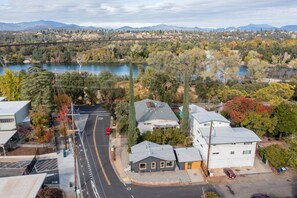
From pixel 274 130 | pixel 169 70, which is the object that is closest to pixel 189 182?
pixel 274 130

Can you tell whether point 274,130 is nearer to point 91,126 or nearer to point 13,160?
point 91,126

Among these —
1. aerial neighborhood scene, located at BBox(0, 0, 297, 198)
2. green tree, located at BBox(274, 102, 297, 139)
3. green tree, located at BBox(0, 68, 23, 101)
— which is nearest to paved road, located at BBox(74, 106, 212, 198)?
aerial neighborhood scene, located at BBox(0, 0, 297, 198)

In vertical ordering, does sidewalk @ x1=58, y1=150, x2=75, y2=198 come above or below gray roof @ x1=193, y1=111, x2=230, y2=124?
below

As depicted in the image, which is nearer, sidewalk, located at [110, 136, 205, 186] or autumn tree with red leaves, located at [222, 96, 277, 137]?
sidewalk, located at [110, 136, 205, 186]

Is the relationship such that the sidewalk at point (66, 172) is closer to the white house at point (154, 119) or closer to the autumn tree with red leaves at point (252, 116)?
the white house at point (154, 119)

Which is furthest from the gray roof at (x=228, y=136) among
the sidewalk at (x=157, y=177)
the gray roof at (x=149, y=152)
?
the gray roof at (x=149, y=152)

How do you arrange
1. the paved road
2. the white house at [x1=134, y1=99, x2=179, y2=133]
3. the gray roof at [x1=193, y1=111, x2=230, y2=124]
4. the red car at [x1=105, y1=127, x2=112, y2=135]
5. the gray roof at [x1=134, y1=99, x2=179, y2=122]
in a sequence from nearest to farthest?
the paved road
the gray roof at [x1=193, y1=111, x2=230, y2=124]
the white house at [x1=134, y1=99, x2=179, y2=133]
the gray roof at [x1=134, y1=99, x2=179, y2=122]
the red car at [x1=105, y1=127, x2=112, y2=135]

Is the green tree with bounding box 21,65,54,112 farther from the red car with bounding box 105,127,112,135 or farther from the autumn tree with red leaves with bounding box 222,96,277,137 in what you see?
the autumn tree with red leaves with bounding box 222,96,277,137
